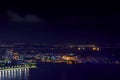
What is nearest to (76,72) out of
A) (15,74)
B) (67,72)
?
(67,72)

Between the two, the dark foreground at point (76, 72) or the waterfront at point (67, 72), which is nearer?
the waterfront at point (67, 72)

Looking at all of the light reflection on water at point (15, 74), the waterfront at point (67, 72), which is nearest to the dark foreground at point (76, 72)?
the waterfront at point (67, 72)

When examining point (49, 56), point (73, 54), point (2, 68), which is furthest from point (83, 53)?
point (2, 68)

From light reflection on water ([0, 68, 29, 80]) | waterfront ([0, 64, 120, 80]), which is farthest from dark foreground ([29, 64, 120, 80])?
light reflection on water ([0, 68, 29, 80])

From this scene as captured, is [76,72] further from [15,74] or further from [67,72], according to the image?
[15,74]

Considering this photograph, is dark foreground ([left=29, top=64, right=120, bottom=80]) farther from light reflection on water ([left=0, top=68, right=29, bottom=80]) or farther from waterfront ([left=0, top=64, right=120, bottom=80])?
light reflection on water ([left=0, top=68, right=29, bottom=80])

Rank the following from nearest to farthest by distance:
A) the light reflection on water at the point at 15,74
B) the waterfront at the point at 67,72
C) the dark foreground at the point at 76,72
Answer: the light reflection on water at the point at 15,74, the waterfront at the point at 67,72, the dark foreground at the point at 76,72

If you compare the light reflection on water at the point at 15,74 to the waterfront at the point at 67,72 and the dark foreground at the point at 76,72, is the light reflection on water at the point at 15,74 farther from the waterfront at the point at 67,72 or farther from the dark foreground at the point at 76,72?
the dark foreground at the point at 76,72

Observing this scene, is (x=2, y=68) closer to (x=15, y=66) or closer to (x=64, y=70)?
(x=15, y=66)
